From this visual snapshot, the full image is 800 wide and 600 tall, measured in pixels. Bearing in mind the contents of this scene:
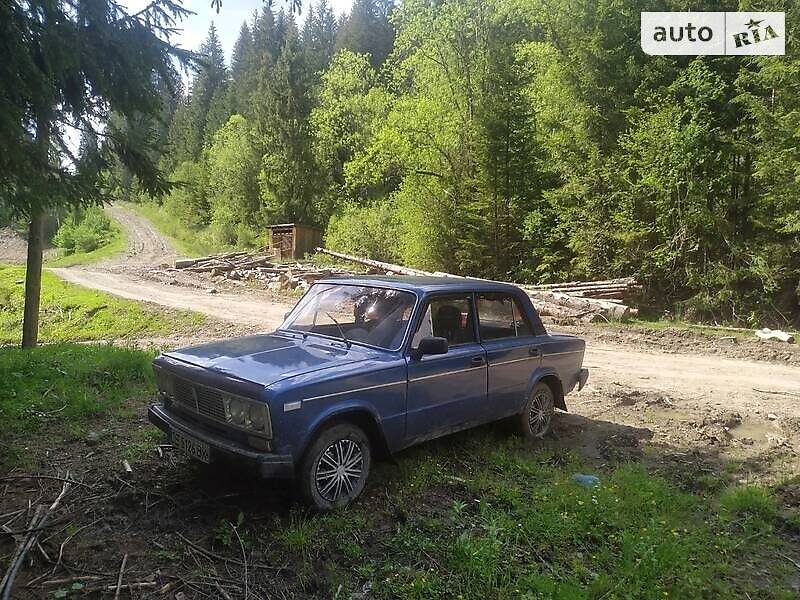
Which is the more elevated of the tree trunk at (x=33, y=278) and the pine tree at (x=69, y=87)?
the pine tree at (x=69, y=87)

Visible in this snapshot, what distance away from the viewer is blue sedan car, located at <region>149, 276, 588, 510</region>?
370 centimetres

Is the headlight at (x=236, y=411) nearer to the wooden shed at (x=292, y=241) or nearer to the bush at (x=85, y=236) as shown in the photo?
the wooden shed at (x=292, y=241)

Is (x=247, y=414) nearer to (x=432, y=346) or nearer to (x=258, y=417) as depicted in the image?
(x=258, y=417)

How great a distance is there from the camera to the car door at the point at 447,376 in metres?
4.44

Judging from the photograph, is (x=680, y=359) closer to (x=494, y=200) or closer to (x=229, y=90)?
(x=494, y=200)

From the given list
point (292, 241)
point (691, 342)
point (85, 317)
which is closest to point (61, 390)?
point (691, 342)

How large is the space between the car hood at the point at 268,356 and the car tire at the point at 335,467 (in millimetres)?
521

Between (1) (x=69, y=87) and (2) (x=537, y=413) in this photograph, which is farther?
(2) (x=537, y=413)

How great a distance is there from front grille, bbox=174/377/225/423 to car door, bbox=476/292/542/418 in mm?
2442

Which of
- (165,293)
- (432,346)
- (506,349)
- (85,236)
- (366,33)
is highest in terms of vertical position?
(366,33)

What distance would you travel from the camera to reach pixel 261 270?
23.3 metres

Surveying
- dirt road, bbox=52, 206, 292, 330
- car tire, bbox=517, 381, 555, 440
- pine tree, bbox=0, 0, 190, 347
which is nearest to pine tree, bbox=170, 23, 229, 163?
dirt road, bbox=52, 206, 292, 330

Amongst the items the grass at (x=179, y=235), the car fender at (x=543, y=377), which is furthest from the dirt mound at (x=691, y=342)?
the grass at (x=179, y=235)

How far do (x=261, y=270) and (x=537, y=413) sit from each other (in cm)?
1923
